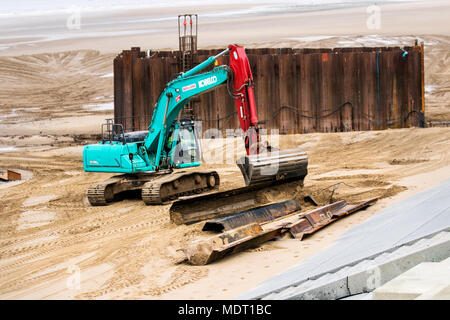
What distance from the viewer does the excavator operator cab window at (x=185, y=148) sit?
612 inches

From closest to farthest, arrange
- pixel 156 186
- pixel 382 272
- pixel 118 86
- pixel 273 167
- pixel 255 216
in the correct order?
pixel 382 272 < pixel 255 216 < pixel 273 167 < pixel 156 186 < pixel 118 86

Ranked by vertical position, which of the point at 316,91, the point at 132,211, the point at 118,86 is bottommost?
the point at 132,211

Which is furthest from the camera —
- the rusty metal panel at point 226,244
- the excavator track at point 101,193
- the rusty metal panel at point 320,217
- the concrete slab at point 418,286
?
the excavator track at point 101,193

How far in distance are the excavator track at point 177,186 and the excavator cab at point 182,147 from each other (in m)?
0.34

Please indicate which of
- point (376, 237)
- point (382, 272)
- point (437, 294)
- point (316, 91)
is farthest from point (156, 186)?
point (316, 91)

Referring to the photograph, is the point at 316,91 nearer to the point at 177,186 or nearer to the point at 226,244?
the point at 177,186

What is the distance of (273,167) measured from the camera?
42.3 feet

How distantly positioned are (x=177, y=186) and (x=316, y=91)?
1122 cm

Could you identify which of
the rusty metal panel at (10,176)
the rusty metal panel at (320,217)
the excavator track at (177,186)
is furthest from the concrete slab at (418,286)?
the rusty metal panel at (10,176)

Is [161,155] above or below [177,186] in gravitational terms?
above

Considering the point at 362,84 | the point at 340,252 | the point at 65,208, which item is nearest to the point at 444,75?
the point at 362,84

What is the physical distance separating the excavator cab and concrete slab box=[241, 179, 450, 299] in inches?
221

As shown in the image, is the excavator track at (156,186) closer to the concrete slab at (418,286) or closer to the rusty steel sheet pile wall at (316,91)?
the rusty steel sheet pile wall at (316,91)

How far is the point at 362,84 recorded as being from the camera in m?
24.9
